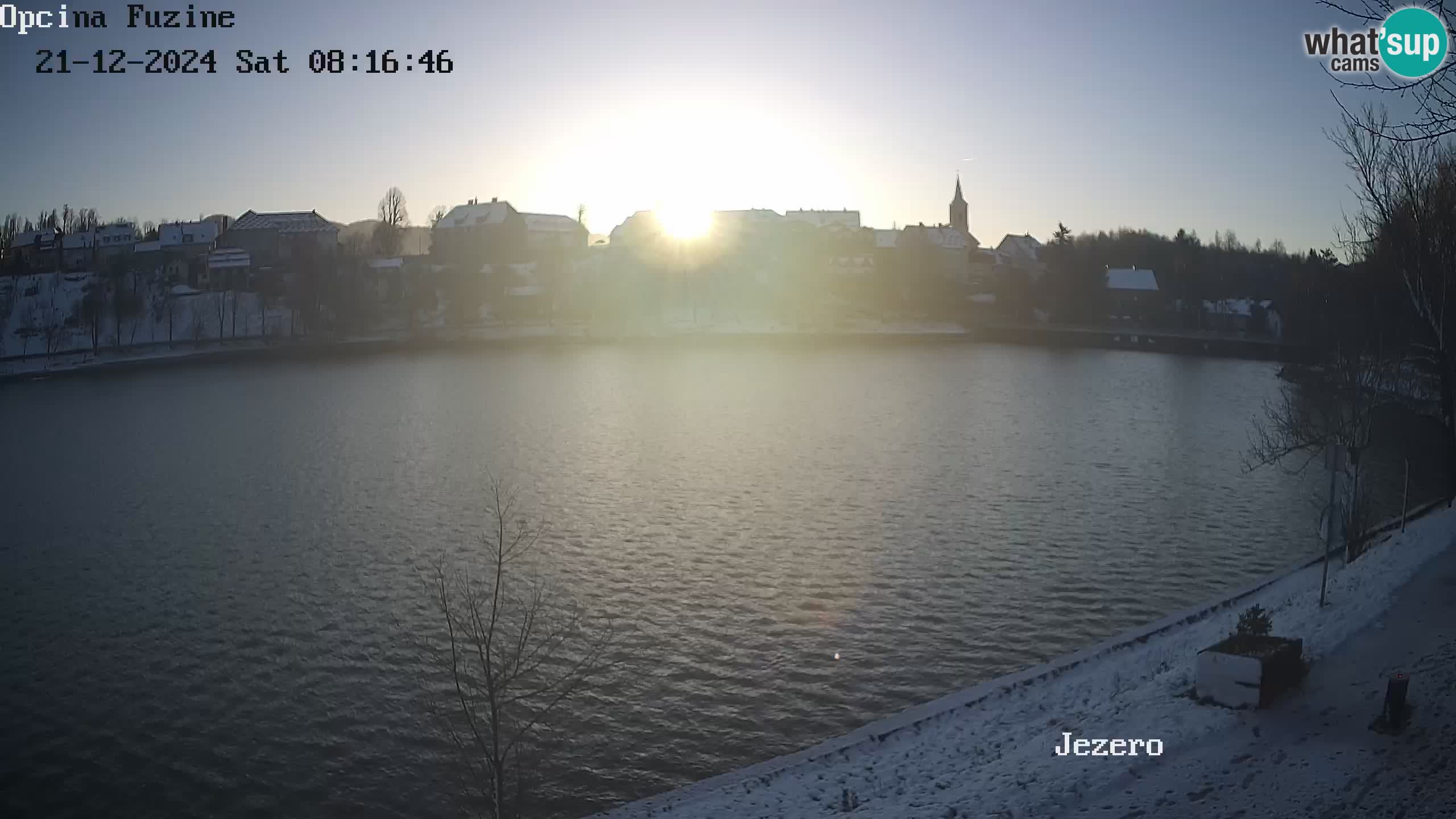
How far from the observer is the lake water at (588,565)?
54.0ft

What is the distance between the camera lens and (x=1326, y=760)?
10969 millimetres

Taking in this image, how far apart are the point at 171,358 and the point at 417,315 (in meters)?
25.7

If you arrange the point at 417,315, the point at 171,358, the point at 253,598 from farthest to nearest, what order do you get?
1. the point at 417,315
2. the point at 171,358
3. the point at 253,598

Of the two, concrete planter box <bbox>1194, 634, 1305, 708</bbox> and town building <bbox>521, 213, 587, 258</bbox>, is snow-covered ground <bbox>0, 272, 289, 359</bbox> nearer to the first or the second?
town building <bbox>521, 213, 587, 258</bbox>

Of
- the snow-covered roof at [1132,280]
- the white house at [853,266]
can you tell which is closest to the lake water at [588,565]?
the white house at [853,266]

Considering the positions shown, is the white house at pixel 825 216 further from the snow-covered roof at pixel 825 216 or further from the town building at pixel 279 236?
the town building at pixel 279 236

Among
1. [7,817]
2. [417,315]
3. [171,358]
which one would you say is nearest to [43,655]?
[7,817]

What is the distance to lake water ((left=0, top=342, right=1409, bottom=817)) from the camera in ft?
54.0

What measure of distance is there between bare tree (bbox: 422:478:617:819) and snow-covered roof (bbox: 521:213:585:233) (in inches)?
4547

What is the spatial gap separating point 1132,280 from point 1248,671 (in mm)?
122475

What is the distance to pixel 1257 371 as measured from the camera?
80812 millimetres

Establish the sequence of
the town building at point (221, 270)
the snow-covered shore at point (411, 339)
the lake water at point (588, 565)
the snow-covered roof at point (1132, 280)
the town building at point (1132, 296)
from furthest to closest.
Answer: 1. the snow-covered roof at point (1132, 280)
2. the town building at point (1132, 296)
3. the town building at point (221, 270)
4. the snow-covered shore at point (411, 339)
5. the lake water at point (588, 565)

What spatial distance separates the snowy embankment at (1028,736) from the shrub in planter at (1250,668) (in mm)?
257

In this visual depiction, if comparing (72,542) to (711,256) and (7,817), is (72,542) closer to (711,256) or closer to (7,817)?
(7,817)
